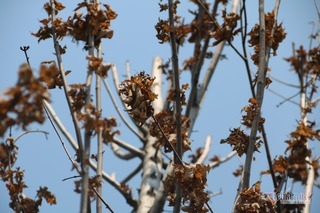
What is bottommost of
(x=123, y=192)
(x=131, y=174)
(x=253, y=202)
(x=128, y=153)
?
(x=253, y=202)

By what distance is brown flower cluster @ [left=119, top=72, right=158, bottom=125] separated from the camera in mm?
2322

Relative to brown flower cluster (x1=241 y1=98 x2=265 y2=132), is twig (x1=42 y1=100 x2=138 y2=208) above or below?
above

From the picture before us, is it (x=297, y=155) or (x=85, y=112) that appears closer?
(x=85, y=112)

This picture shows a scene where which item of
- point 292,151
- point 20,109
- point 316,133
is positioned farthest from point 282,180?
point 20,109

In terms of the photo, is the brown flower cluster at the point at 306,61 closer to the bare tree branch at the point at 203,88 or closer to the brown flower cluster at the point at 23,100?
the bare tree branch at the point at 203,88

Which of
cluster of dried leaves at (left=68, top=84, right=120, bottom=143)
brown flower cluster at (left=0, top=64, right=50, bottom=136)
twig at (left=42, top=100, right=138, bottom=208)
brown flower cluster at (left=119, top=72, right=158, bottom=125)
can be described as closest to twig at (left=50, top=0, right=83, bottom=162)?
cluster of dried leaves at (left=68, top=84, right=120, bottom=143)

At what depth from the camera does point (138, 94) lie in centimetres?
233

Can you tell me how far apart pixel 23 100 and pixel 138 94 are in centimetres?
116

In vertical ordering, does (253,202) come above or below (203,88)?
below

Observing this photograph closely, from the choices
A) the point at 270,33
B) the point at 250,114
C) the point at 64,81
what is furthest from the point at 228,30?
the point at 64,81

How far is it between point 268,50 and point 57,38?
127 centimetres

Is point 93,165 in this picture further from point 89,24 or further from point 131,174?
point 89,24

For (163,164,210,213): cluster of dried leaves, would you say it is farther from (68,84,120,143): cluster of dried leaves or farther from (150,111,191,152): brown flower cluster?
(68,84,120,143): cluster of dried leaves

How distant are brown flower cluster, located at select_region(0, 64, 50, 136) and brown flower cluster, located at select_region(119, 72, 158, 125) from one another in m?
1.11
